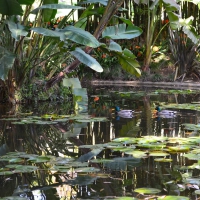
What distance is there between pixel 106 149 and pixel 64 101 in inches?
167

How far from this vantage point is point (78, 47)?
6.82 metres

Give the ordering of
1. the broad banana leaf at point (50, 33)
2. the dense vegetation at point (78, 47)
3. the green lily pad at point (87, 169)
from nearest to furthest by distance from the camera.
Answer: the green lily pad at point (87, 169), the broad banana leaf at point (50, 33), the dense vegetation at point (78, 47)

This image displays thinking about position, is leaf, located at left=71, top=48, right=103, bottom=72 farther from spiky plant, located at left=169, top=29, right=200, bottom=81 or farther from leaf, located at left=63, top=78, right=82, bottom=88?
spiky plant, located at left=169, top=29, right=200, bottom=81

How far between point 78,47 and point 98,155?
3.19m

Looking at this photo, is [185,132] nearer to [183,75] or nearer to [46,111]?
[46,111]

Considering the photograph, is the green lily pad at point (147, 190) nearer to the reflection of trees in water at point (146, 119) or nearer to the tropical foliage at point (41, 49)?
the reflection of trees in water at point (146, 119)

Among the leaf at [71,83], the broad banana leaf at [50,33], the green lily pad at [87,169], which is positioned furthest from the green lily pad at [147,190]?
the leaf at [71,83]

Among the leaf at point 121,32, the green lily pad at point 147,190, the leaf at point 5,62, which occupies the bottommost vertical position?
the green lily pad at point 147,190

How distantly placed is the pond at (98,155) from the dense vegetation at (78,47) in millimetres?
754

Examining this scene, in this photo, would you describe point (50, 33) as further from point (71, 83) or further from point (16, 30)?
point (71, 83)

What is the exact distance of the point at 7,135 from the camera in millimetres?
4766

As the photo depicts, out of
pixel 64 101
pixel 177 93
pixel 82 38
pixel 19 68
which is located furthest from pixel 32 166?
pixel 177 93

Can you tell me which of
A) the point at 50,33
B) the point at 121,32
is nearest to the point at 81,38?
the point at 50,33

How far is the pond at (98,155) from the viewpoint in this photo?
2.92 meters
